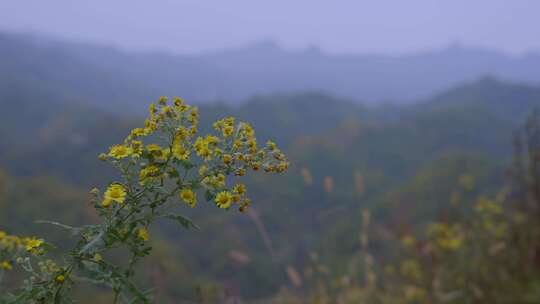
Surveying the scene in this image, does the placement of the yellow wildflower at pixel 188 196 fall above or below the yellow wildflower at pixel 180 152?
below

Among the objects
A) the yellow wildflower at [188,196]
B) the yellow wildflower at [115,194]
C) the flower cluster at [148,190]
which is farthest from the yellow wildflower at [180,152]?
the yellow wildflower at [115,194]

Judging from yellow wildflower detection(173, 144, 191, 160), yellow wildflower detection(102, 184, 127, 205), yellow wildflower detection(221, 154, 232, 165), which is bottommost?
yellow wildflower detection(102, 184, 127, 205)

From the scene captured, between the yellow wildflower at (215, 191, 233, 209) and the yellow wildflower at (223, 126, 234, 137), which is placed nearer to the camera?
the yellow wildflower at (215, 191, 233, 209)

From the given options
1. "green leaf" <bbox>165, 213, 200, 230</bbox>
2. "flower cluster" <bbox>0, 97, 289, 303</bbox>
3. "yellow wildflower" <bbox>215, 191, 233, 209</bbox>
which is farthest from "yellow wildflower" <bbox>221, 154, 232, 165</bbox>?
"green leaf" <bbox>165, 213, 200, 230</bbox>

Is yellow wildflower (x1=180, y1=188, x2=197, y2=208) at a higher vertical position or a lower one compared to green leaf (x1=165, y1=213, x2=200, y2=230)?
higher

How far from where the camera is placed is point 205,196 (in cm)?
168

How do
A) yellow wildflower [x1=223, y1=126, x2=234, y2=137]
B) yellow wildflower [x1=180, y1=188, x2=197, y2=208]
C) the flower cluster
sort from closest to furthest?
the flower cluster
yellow wildflower [x1=180, y1=188, x2=197, y2=208]
yellow wildflower [x1=223, y1=126, x2=234, y2=137]

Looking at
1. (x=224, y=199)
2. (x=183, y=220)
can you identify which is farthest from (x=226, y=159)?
(x=183, y=220)

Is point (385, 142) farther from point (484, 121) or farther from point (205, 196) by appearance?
point (205, 196)

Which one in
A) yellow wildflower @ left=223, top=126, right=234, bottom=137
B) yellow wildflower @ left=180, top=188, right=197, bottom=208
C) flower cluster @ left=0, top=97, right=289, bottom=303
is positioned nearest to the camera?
flower cluster @ left=0, top=97, right=289, bottom=303

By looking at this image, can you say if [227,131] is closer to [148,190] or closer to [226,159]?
[226,159]

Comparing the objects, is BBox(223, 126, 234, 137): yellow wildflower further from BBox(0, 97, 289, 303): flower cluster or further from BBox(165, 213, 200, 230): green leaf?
BBox(165, 213, 200, 230): green leaf

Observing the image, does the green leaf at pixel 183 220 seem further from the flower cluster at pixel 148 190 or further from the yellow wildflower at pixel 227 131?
the yellow wildflower at pixel 227 131

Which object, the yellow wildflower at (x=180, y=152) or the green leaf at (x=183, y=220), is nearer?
the green leaf at (x=183, y=220)
